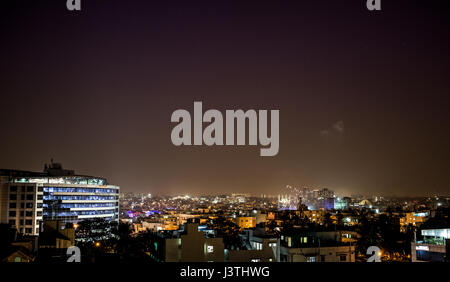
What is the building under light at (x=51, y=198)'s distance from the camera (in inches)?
1462

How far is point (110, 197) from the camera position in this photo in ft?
167

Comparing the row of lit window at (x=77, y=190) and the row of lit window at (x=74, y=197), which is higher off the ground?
the row of lit window at (x=77, y=190)

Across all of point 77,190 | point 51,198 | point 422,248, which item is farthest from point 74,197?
point 422,248

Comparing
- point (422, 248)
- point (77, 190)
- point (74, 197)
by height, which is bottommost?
point (422, 248)

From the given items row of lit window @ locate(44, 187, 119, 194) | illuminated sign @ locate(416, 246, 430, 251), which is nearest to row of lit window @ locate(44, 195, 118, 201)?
row of lit window @ locate(44, 187, 119, 194)

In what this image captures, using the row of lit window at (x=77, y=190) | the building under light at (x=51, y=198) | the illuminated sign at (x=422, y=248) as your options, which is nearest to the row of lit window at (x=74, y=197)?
the building under light at (x=51, y=198)

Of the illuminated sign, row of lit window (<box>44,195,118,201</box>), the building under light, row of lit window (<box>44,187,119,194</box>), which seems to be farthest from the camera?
row of lit window (<box>44,187,119,194</box>)

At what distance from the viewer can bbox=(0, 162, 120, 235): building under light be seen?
3712 cm

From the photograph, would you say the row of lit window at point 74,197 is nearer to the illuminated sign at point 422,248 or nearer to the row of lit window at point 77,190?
the row of lit window at point 77,190

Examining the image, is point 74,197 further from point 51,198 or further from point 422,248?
point 422,248

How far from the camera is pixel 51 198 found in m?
41.1

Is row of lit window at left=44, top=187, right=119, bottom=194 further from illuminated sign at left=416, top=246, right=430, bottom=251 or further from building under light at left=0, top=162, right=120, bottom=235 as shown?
illuminated sign at left=416, top=246, right=430, bottom=251

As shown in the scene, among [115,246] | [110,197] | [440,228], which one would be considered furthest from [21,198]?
[440,228]
